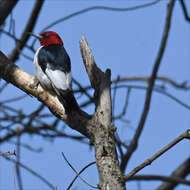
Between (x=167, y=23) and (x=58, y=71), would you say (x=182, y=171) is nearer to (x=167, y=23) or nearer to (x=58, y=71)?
(x=167, y=23)

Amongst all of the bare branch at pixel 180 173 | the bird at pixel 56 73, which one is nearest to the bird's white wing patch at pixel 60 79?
the bird at pixel 56 73

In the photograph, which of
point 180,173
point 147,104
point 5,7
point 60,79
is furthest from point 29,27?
point 180,173

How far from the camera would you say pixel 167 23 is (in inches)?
176

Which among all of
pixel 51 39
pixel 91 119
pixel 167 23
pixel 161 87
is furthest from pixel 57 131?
pixel 91 119

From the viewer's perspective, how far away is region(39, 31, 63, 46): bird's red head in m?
4.86

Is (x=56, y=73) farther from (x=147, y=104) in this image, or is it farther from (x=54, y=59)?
(x=147, y=104)

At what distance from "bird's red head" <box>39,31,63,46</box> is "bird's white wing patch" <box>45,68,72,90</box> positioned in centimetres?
110

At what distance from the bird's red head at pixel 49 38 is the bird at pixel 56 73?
521 mm

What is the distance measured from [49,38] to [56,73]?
128cm

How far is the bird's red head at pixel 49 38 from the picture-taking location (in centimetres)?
486

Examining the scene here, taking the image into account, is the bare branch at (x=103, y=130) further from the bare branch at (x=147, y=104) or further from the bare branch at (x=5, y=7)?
the bare branch at (x=147, y=104)

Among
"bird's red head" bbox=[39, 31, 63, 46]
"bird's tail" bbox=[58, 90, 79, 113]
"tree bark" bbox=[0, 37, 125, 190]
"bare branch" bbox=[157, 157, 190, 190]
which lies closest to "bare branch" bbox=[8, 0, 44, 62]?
"bird's red head" bbox=[39, 31, 63, 46]

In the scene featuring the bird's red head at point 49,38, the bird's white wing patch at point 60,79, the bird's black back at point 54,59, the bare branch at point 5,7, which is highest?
the bird's red head at point 49,38

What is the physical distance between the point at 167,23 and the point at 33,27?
175cm
